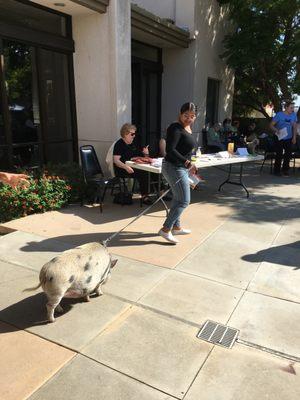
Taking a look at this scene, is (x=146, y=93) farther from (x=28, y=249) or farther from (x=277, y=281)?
(x=277, y=281)

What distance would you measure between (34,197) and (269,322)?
3843 mm

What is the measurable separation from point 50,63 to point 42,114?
101cm

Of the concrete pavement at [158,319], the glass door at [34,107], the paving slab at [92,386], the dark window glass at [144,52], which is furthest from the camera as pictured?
the dark window glass at [144,52]

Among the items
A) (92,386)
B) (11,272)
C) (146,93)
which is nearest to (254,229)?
(11,272)

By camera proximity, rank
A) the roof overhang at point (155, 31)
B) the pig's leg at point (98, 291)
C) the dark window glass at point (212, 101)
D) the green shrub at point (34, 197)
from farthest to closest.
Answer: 1. the dark window glass at point (212, 101)
2. the roof overhang at point (155, 31)
3. the green shrub at point (34, 197)
4. the pig's leg at point (98, 291)

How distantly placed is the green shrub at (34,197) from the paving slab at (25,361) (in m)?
2.82

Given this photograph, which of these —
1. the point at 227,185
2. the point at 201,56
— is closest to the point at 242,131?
the point at 201,56

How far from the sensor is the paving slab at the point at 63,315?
2.78 metres

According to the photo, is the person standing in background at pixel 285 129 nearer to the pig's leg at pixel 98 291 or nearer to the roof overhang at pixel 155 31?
the roof overhang at pixel 155 31

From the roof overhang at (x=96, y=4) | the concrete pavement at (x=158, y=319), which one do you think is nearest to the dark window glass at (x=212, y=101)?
the roof overhang at (x=96, y=4)

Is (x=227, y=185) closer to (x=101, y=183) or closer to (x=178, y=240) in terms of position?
(x=101, y=183)

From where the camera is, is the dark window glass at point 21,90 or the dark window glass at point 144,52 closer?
the dark window glass at point 21,90

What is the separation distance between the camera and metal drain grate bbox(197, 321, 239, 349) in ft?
9.02

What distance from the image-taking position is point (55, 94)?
24.0 feet
